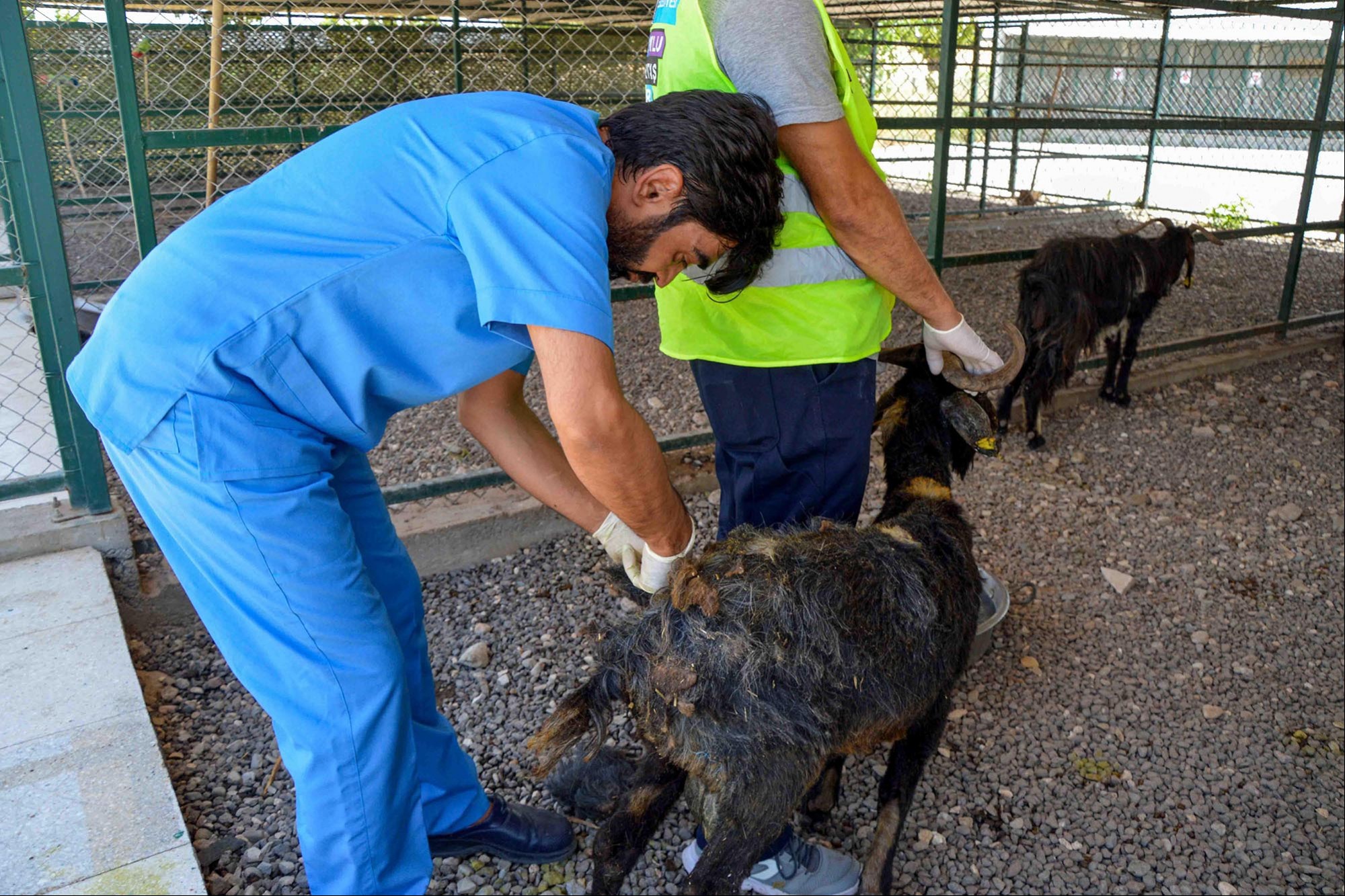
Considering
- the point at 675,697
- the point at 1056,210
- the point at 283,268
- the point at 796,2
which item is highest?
the point at 796,2

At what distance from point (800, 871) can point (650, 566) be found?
886 mm

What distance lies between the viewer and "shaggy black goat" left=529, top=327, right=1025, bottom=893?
1878 millimetres

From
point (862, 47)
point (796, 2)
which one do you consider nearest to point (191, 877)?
point (796, 2)

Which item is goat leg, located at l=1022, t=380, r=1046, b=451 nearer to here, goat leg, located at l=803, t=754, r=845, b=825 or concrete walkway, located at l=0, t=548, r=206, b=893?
goat leg, located at l=803, t=754, r=845, b=825

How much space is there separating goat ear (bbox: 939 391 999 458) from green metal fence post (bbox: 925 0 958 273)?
2.02 meters

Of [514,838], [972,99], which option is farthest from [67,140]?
[972,99]

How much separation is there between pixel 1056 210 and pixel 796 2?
429 inches

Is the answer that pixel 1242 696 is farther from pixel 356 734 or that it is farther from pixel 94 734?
pixel 94 734

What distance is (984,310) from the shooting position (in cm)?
698

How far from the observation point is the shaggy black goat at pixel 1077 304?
4.88 metres

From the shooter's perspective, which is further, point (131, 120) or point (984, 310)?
point (984, 310)

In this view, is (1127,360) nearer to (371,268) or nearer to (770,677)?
(770,677)

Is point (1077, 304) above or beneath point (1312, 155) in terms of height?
beneath

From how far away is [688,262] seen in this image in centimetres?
170
